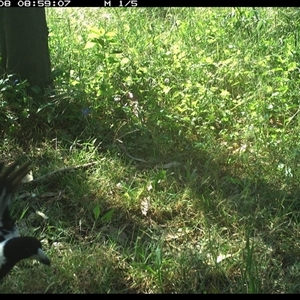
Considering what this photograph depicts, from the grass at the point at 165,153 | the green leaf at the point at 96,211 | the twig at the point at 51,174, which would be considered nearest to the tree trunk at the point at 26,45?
the grass at the point at 165,153

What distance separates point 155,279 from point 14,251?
0.79 meters

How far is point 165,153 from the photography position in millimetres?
4383

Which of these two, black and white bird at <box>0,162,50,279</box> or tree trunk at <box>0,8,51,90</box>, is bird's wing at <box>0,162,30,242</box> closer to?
black and white bird at <box>0,162,50,279</box>

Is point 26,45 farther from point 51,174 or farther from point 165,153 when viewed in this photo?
point 165,153

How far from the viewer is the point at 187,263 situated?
3469 mm

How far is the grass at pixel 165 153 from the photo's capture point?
11.4ft

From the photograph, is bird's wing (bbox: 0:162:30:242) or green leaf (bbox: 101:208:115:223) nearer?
bird's wing (bbox: 0:162:30:242)

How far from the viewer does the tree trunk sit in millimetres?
4555

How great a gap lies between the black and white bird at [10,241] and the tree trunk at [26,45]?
142cm

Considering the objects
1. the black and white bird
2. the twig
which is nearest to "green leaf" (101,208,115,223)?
the twig

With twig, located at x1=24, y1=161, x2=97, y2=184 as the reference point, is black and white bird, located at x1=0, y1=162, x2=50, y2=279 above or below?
above

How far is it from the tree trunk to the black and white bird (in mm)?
1419

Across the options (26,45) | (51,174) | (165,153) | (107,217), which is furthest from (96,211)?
(26,45)

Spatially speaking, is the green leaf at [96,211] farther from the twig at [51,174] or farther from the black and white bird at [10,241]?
the black and white bird at [10,241]
